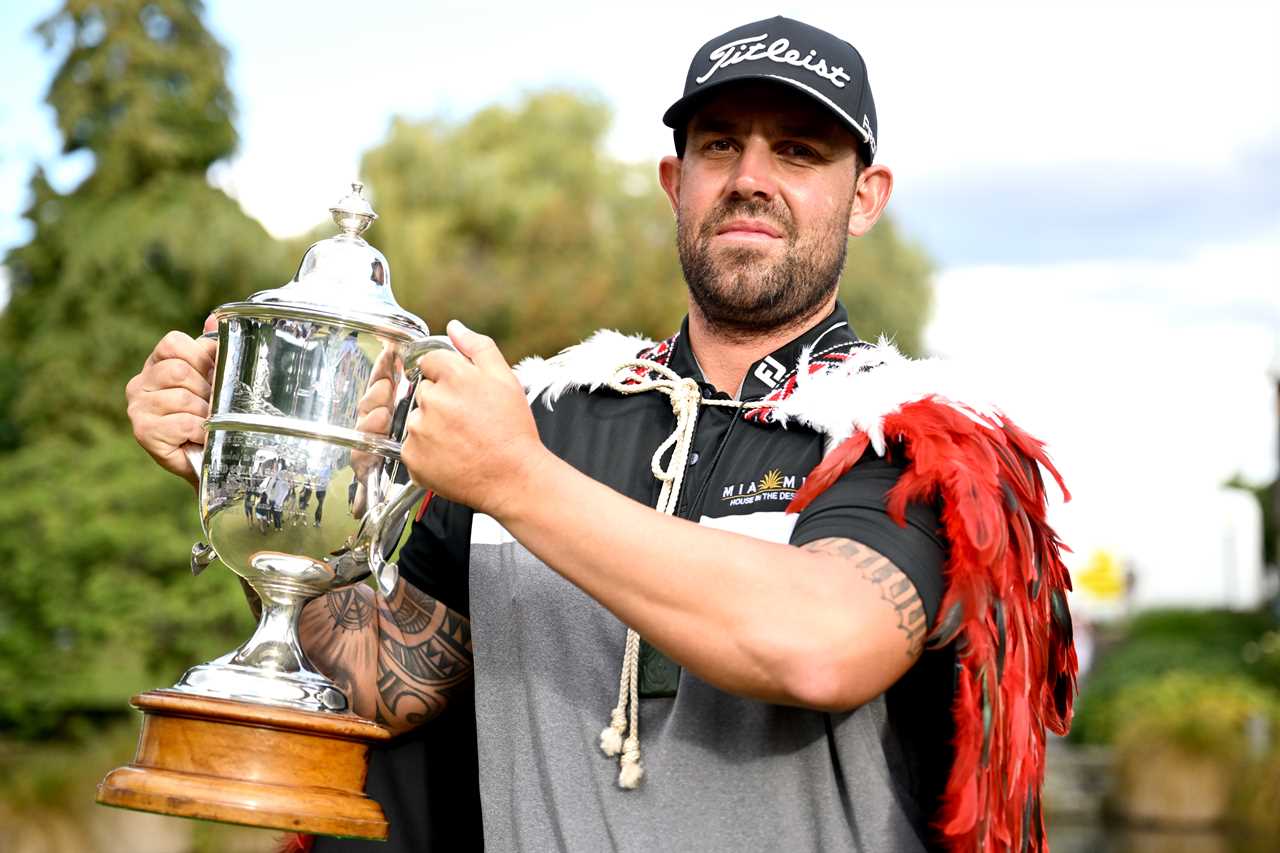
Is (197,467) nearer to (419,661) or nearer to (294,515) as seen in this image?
(294,515)

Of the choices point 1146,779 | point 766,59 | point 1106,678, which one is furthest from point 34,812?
point 1106,678

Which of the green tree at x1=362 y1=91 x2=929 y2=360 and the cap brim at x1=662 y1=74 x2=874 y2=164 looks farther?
the green tree at x1=362 y1=91 x2=929 y2=360

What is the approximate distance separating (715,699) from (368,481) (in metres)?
0.60

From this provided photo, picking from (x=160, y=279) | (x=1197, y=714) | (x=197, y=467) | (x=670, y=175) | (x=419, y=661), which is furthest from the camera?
(x=160, y=279)

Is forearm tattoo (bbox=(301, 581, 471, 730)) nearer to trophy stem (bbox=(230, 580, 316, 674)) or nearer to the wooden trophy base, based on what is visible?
trophy stem (bbox=(230, 580, 316, 674))

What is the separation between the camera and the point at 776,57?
237 cm

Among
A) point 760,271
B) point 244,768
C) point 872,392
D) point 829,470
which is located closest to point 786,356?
point 760,271

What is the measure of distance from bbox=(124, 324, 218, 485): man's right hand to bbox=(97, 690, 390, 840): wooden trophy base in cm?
44

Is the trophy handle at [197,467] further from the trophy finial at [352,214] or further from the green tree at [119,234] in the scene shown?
the green tree at [119,234]

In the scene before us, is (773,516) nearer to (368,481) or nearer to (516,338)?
(368,481)

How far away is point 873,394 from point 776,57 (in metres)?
0.57

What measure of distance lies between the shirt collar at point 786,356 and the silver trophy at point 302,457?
1.83 ft

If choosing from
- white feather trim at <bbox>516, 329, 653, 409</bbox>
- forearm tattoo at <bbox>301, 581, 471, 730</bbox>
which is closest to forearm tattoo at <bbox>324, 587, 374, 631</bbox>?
forearm tattoo at <bbox>301, 581, 471, 730</bbox>

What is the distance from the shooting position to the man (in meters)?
1.81
